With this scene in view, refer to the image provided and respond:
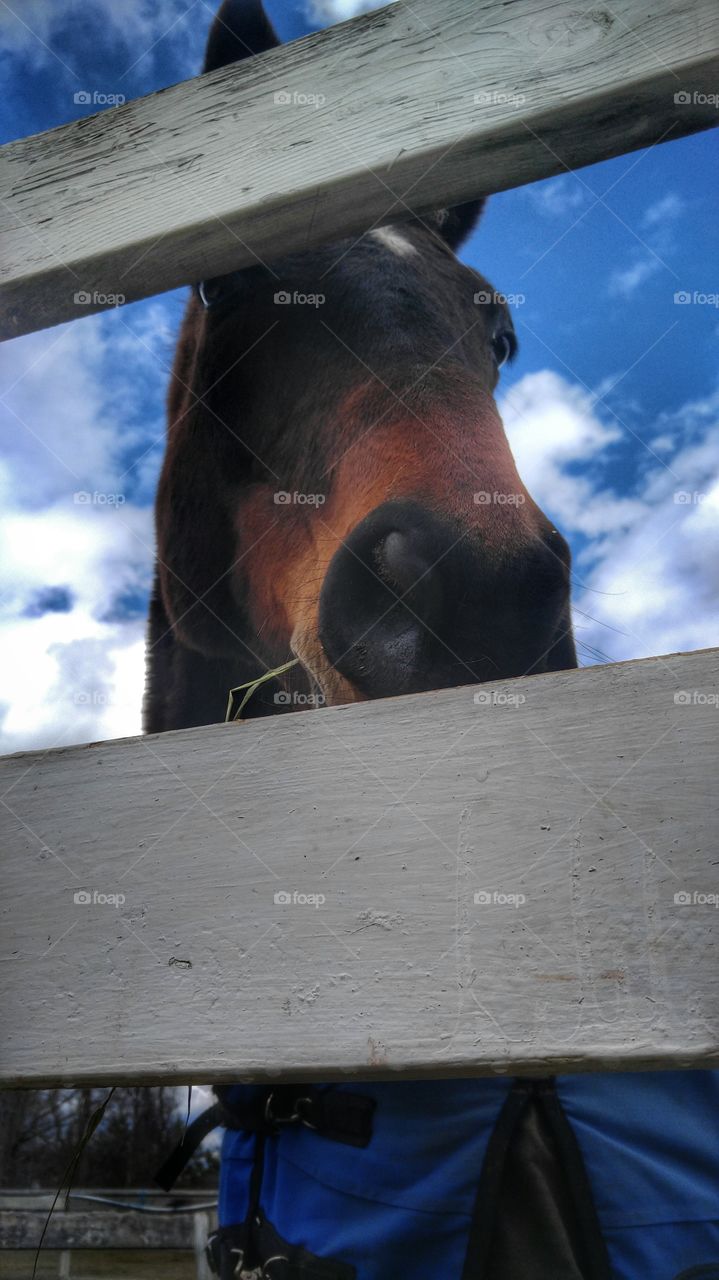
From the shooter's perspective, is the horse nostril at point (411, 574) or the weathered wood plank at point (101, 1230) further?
the weathered wood plank at point (101, 1230)

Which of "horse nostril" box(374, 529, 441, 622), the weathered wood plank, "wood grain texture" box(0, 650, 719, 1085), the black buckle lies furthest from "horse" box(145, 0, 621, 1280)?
the weathered wood plank

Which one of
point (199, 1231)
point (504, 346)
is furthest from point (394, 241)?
point (199, 1231)

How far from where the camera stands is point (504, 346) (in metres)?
2.43

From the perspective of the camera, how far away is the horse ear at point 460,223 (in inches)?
114

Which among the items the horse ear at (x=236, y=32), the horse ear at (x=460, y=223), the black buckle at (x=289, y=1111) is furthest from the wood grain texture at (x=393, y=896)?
the horse ear at (x=460, y=223)

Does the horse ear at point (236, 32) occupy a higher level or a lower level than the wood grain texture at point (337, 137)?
higher

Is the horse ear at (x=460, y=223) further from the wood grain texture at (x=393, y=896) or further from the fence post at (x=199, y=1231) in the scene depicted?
the fence post at (x=199, y=1231)

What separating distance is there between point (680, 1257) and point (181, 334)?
248 centimetres

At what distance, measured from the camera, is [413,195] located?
0.86 metres

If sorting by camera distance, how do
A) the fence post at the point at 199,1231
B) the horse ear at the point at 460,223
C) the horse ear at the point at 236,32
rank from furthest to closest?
the fence post at the point at 199,1231
the horse ear at the point at 460,223
the horse ear at the point at 236,32

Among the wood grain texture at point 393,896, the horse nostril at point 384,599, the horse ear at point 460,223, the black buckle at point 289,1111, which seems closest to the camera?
the wood grain texture at point 393,896

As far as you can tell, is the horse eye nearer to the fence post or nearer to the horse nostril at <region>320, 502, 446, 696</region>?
the horse nostril at <region>320, 502, 446, 696</region>

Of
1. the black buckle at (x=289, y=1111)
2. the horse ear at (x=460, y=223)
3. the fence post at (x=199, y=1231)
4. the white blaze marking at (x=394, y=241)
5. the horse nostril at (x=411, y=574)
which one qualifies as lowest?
the fence post at (x=199, y=1231)

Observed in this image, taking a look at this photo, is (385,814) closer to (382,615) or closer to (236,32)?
(382,615)
